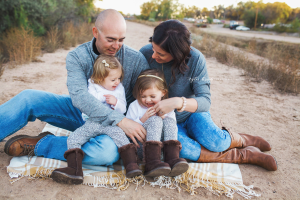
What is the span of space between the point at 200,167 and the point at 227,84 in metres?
3.84

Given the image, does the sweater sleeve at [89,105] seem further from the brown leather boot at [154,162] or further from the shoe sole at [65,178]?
the shoe sole at [65,178]

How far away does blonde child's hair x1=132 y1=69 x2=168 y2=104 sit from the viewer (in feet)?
7.27

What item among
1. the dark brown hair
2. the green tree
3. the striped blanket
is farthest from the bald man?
the green tree

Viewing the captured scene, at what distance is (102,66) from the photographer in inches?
85.4

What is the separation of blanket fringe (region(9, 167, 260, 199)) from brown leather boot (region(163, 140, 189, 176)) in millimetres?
147

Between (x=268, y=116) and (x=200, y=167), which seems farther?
(x=268, y=116)

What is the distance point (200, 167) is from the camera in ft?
7.25

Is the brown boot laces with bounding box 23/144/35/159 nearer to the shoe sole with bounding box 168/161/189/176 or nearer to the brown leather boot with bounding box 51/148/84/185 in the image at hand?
the brown leather boot with bounding box 51/148/84/185

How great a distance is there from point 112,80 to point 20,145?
1.15 metres

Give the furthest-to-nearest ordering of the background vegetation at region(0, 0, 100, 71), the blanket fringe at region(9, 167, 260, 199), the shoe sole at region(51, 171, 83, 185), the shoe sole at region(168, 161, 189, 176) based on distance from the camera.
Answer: the background vegetation at region(0, 0, 100, 71) → the blanket fringe at region(9, 167, 260, 199) → the shoe sole at region(168, 161, 189, 176) → the shoe sole at region(51, 171, 83, 185)

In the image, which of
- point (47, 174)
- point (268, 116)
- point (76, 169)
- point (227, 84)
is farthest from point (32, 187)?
point (227, 84)

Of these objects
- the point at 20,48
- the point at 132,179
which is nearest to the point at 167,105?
the point at 132,179

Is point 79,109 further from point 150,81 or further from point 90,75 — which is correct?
point 150,81

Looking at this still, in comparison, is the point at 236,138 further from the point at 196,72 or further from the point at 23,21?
the point at 23,21
